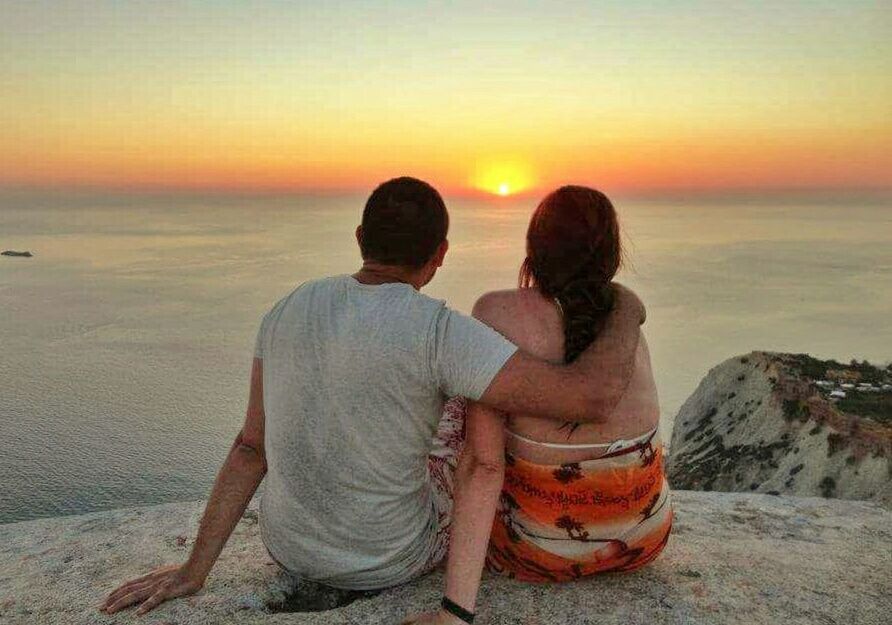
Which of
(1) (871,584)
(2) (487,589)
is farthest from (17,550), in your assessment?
(1) (871,584)

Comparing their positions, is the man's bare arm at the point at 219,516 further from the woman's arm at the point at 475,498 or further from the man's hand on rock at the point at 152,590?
the woman's arm at the point at 475,498

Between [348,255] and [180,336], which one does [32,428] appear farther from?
[348,255]

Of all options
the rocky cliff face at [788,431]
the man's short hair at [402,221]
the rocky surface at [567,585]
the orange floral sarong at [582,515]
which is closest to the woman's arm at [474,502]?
the orange floral sarong at [582,515]

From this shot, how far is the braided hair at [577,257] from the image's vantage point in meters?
3.55

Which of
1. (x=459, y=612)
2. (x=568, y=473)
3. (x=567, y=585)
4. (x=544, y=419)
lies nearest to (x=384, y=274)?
(x=544, y=419)

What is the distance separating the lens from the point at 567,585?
418cm

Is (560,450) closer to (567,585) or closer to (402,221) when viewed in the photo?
(567,585)

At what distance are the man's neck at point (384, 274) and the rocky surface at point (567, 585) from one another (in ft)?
5.66

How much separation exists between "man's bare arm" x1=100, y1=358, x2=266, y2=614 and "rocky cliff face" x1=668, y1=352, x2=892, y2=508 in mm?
10581

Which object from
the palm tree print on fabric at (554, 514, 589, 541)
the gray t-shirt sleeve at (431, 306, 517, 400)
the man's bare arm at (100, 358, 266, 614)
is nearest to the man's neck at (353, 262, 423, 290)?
the gray t-shirt sleeve at (431, 306, 517, 400)

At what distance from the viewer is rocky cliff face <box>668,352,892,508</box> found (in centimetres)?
1328

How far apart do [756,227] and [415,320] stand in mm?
176575

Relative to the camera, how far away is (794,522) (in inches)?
237

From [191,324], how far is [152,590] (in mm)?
41202
